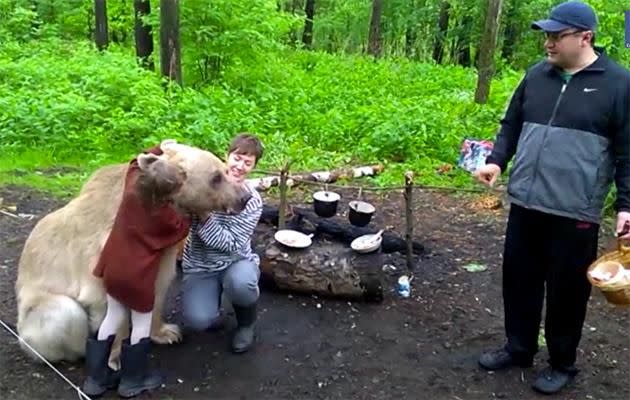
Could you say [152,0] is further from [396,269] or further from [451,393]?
[451,393]

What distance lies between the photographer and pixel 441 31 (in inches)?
1023

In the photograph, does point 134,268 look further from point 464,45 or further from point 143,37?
point 464,45

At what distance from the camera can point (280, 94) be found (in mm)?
12406

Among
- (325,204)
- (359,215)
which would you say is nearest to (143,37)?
(325,204)

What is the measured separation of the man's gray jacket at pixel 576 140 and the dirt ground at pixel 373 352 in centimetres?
112

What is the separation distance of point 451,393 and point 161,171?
1.98 m

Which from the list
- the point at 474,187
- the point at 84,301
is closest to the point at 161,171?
the point at 84,301

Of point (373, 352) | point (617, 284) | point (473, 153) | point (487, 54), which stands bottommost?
point (373, 352)

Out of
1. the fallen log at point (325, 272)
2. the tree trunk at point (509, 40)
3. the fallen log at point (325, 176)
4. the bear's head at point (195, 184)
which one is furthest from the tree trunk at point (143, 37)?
the tree trunk at point (509, 40)

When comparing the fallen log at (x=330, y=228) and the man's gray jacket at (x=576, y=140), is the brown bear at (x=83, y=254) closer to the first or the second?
the man's gray jacket at (x=576, y=140)

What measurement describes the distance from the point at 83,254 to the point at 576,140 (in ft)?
8.41

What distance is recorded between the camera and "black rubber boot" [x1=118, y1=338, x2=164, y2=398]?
382 centimetres

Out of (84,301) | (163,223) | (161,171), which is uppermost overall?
(161,171)

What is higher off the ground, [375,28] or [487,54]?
[487,54]
